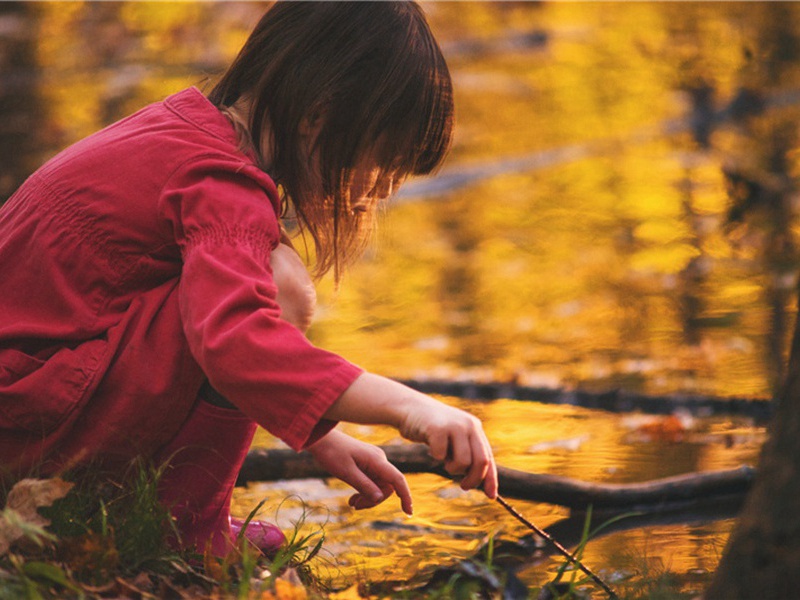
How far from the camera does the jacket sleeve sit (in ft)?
5.93

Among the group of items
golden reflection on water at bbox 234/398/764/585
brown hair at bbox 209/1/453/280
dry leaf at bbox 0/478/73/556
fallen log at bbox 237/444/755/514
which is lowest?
golden reflection on water at bbox 234/398/764/585

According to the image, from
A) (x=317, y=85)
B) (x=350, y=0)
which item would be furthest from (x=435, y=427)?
(x=350, y=0)

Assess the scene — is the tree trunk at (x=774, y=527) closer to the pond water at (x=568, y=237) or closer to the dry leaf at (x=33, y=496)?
the pond water at (x=568, y=237)

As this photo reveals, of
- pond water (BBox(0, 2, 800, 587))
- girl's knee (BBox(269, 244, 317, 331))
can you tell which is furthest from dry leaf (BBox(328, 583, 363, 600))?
girl's knee (BBox(269, 244, 317, 331))

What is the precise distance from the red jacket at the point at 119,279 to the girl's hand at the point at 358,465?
1.00 ft

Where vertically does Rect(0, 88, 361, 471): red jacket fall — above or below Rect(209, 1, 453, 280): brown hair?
below

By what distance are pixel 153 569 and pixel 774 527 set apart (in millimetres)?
973

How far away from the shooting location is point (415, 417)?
5.96 feet

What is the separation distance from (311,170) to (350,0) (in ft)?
1.04

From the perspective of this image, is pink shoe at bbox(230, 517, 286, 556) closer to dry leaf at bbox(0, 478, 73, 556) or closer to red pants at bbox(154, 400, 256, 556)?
red pants at bbox(154, 400, 256, 556)

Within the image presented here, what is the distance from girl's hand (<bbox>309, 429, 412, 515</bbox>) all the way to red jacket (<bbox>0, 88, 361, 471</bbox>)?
304mm

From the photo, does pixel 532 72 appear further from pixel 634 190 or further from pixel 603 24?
pixel 634 190

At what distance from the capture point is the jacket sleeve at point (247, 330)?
181 centimetres

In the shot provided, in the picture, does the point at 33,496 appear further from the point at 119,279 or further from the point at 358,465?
the point at 358,465
